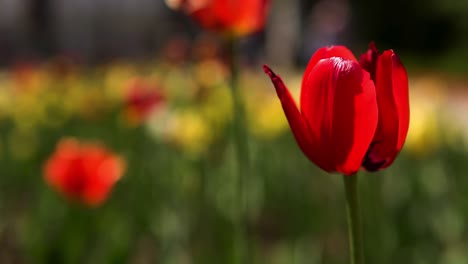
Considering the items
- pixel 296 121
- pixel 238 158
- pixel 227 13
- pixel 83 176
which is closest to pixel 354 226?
pixel 296 121

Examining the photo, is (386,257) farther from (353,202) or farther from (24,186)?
(24,186)

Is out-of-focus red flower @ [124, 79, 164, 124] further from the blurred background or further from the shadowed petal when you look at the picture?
the shadowed petal

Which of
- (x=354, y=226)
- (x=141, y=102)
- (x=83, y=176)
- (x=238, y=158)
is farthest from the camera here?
(x=141, y=102)

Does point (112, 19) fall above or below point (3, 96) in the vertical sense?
above

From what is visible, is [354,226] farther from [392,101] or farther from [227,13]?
[227,13]

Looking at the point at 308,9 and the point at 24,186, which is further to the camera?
the point at 308,9

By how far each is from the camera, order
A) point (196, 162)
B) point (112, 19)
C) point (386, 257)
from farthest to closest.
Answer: point (112, 19), point (196, 162), point (386, 257)

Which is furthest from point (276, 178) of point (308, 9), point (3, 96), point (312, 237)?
point (308, 9)
